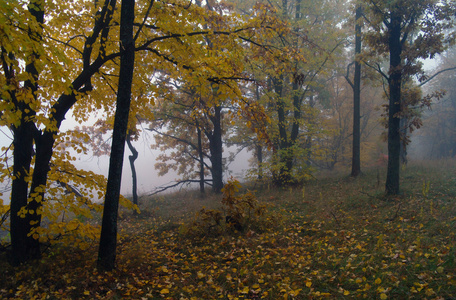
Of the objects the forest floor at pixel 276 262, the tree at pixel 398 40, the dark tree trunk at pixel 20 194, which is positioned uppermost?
the tree at pixel 398 40

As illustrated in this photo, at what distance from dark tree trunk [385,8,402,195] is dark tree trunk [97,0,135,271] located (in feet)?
26.4

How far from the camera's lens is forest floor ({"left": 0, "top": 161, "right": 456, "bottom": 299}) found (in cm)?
379

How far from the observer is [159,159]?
22.4m

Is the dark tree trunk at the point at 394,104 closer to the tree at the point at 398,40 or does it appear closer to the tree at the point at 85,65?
the tree at the point at 398,40

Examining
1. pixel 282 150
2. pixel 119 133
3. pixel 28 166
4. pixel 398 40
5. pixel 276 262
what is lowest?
pixel 276 262

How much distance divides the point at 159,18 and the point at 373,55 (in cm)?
796

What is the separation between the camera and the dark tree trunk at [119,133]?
15.3ft

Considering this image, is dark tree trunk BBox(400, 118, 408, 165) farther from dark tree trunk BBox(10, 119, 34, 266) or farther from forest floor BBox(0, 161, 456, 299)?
dark tree trunk BBox(10, 119, 34, 266)

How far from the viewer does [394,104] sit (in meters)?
8.78

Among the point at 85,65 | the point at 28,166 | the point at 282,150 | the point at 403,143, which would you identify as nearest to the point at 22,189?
the point at 28,166

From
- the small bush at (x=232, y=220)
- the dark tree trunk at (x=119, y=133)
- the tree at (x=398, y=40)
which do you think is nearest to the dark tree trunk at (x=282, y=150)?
the tree at (x=398, y=40)

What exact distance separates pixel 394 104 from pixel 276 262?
6.92 metres

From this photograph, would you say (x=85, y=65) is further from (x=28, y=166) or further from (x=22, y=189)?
(x=22, y=189)

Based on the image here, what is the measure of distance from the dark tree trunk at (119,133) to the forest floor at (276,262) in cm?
47
